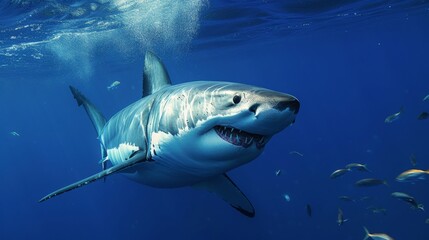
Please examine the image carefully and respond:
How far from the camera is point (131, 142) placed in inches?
185

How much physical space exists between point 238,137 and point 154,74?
3.27 meters

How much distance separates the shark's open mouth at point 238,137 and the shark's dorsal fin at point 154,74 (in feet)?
9.62

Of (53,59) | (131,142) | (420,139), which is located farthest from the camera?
(420,139)

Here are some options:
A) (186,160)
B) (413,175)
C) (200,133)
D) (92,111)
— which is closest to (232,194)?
(186,160)

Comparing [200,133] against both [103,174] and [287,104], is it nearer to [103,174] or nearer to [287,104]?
[287,104]

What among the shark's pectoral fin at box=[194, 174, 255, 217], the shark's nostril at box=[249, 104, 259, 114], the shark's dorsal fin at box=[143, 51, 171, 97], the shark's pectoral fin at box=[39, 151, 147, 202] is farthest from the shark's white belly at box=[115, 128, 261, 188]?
Answer: the shark's dorsal fin at box=[143, 51, 171, 97]

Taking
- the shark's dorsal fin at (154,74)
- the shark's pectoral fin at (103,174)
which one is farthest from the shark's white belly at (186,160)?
the shark's dorsal fin at (154,74)

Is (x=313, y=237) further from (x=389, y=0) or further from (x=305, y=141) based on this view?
(x=305, y=141)

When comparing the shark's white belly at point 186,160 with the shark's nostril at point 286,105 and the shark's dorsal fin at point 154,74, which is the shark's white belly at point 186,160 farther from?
the shark's dorsal fin at point 154,74

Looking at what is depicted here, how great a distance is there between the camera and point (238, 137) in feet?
9.46

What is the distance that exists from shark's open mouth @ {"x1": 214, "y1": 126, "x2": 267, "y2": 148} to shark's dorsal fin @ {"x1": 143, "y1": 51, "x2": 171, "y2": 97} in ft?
9.62

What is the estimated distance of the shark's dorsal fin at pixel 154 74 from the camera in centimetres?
570

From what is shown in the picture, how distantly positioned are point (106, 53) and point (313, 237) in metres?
19.5

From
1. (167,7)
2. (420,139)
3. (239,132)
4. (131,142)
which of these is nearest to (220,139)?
(239,132)
